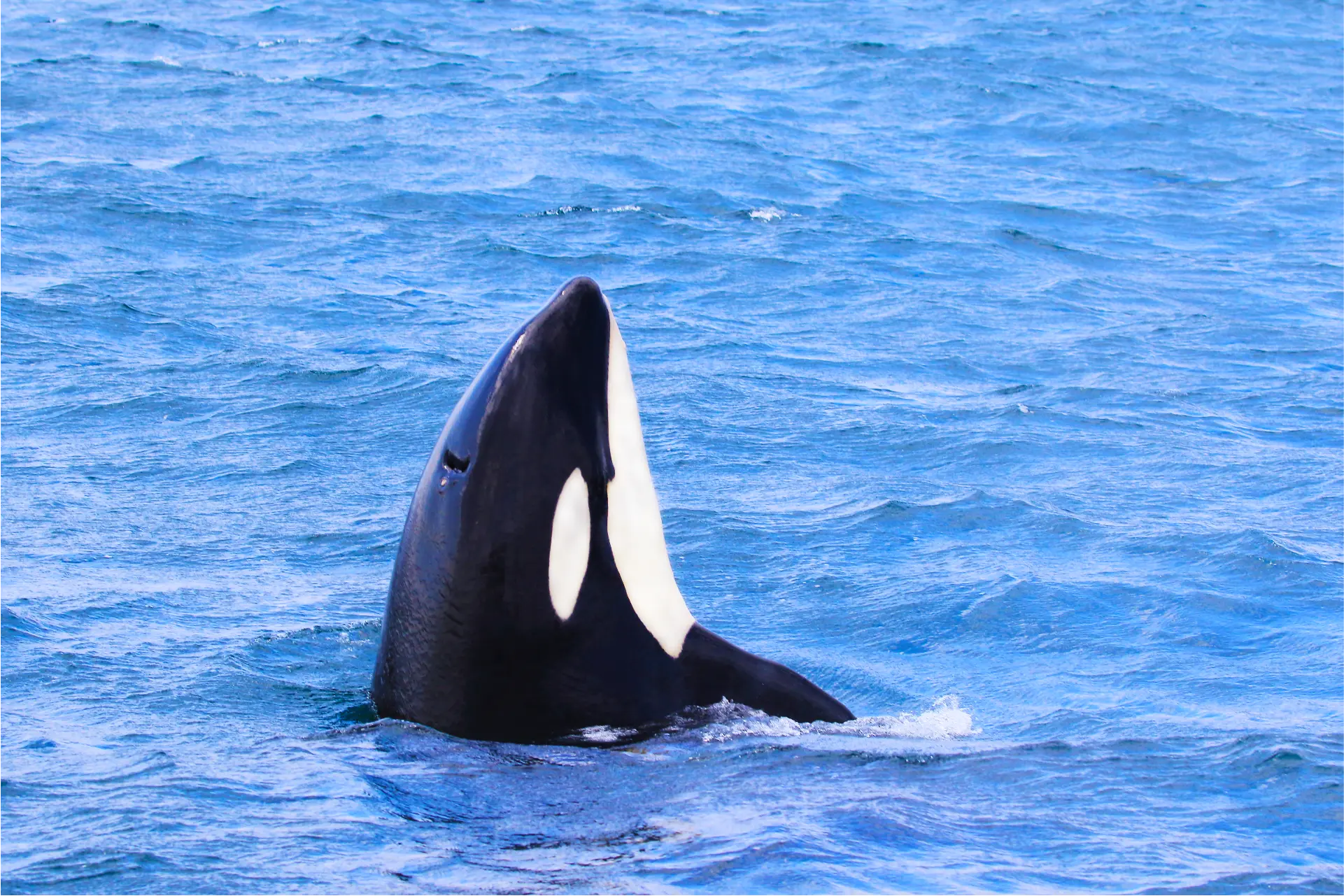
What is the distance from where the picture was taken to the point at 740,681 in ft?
19.9

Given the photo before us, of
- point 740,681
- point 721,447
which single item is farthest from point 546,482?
point 721,447

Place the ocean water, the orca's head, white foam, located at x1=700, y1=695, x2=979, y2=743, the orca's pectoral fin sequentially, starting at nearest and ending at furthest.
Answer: the ocean water
the orca's head
white foam, located at x1=700, y1=695, x2=979, y2=743
the orca's pectoral fin

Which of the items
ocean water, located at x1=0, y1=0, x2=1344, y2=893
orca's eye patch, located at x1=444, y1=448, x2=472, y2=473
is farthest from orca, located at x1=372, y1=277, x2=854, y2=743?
ocean water, located at x1=0, y1=0, x2=1344, y2=893

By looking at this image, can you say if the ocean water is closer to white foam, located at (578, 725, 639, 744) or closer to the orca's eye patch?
white foam, located at (578, 725, 639, 744)

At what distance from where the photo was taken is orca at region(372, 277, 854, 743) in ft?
18.6

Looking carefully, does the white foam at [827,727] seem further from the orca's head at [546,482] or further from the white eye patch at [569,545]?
the white eye patch at [569,545]

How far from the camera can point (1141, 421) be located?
498 inches

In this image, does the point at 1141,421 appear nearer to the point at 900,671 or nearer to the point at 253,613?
the point at 900,671

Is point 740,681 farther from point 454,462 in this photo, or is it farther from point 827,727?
point 454,462

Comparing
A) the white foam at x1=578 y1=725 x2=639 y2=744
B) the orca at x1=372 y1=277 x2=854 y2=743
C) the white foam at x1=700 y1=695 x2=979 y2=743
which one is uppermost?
the orca at x1=372 y1=277 x2=854 y2=743

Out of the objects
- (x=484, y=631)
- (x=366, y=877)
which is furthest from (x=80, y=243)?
(x=366, y=877)

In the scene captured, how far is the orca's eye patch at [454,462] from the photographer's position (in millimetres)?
5719

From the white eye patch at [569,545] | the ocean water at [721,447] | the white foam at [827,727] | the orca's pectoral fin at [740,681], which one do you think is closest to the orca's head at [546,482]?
the white eye patch at [569,545]

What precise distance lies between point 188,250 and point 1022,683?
11021mm
